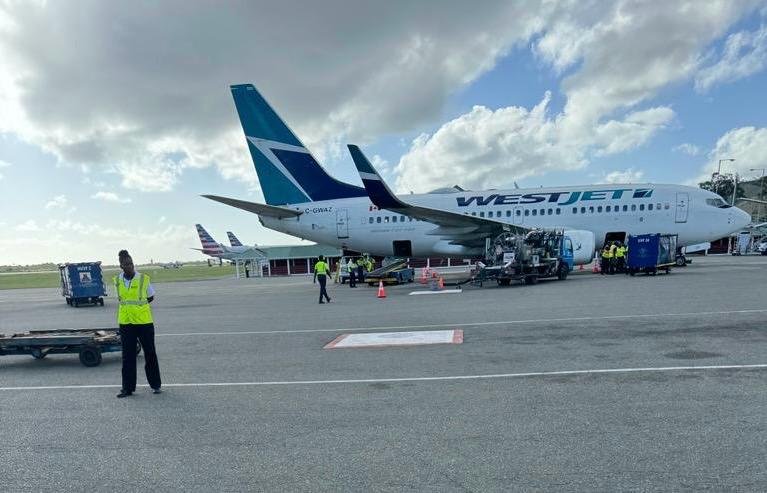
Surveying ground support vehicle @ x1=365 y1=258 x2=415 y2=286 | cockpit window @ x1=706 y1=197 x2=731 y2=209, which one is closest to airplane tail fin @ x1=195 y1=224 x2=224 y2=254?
ground support vehicle @ x1=365 y1=258 x2=415 y2=286

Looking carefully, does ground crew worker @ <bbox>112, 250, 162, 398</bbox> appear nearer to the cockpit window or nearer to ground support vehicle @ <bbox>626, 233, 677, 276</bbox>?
ground support vehicle @ <bbox>626, 233, 677, 276</bbox>

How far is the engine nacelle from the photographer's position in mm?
22797

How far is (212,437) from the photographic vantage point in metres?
4.87

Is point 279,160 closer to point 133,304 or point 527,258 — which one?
point 527,258

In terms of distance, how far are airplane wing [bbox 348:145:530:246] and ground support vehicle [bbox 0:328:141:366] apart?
12.1 m

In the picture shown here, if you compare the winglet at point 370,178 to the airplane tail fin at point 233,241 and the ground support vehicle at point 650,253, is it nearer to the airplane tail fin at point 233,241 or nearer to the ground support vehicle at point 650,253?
the ground support vehicle at point 650,253

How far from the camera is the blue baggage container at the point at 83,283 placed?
22877mm

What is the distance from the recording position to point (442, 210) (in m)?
22.6

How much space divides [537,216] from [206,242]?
73.5m

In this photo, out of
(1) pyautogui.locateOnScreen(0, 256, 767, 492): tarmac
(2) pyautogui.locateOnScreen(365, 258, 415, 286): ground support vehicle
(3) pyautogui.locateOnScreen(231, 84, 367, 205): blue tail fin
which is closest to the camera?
(1) pyautogui.locateOnScreen(0, 256, 767, 492): tarmac

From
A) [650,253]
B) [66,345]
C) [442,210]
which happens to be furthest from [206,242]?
[66,345]

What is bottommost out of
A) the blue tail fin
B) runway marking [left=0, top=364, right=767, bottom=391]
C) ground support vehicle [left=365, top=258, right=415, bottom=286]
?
runway marking [left=0, top=364, right=767, bottom=391]

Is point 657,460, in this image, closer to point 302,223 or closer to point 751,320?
point 751,320

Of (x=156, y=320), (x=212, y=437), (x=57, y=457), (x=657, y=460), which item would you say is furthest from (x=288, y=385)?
(x=156, y=320)
